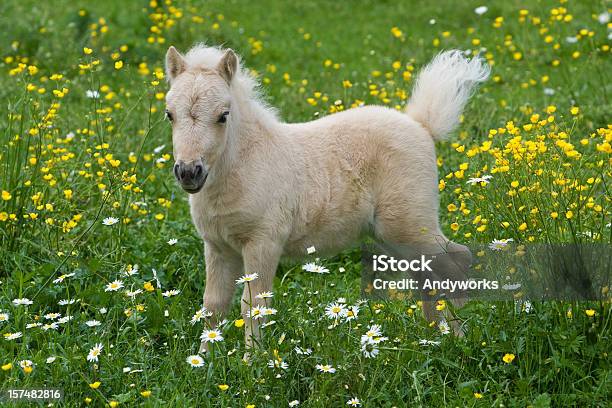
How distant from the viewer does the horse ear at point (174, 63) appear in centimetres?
457

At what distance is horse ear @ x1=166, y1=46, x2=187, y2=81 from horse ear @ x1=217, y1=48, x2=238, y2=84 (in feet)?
0.63

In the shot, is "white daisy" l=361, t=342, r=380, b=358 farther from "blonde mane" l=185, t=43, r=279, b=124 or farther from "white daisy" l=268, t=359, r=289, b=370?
"blonde mane" l=185, t=43, r=279, b=124

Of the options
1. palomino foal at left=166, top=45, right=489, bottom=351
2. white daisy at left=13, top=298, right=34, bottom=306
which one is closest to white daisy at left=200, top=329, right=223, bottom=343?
palomino foal at left=166, top=45, right=489, bottom=351

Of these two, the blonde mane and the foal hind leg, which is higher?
the blonde mane

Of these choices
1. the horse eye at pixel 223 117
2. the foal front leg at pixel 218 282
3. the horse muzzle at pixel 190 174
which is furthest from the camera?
the foal front leg at pixel 218 282

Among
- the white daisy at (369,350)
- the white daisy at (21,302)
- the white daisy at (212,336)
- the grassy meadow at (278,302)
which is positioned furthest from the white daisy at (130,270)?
the white daisy at (369,350)

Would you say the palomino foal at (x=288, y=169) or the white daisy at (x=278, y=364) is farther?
the palomino foal at (x=288, y=169)

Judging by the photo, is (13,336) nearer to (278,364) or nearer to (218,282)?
(218,282)

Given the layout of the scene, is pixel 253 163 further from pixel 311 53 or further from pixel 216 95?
pixel 311 53

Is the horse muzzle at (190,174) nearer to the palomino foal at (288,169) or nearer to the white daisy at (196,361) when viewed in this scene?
the palomino foal at (288,169)

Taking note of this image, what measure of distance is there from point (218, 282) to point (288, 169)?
72 cm

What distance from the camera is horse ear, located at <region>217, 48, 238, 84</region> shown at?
14.9 ft

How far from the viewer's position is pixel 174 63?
15.1 feet

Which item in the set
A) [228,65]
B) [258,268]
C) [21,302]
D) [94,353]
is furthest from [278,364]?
[228,65]
